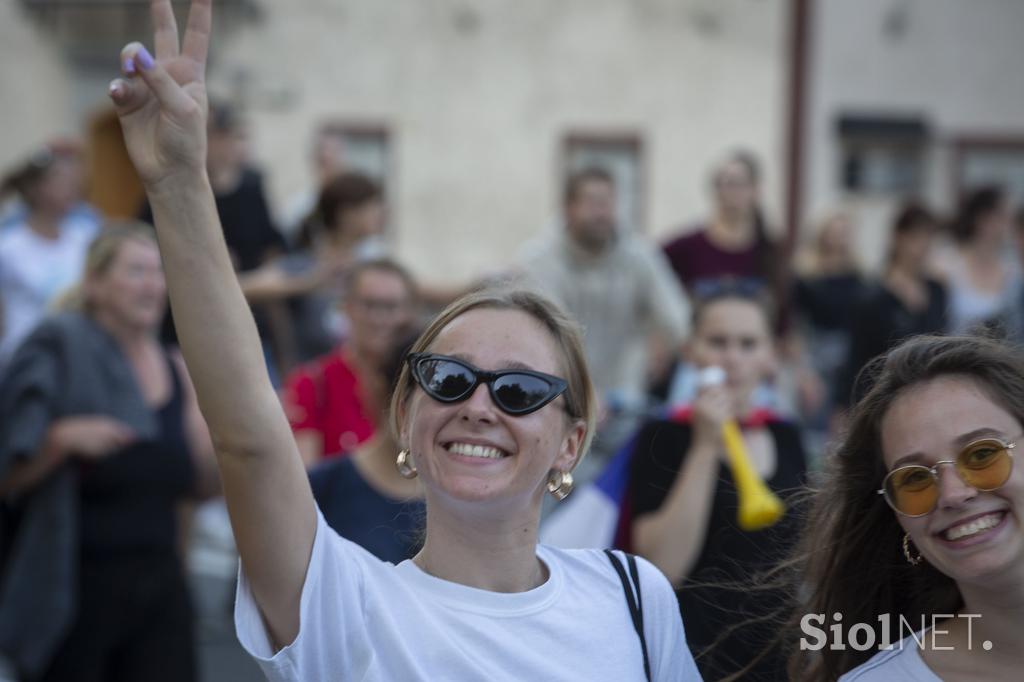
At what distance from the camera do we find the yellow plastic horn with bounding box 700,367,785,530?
471cm

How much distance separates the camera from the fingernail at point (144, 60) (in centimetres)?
254

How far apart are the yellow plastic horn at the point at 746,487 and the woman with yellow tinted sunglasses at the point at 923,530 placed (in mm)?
1308

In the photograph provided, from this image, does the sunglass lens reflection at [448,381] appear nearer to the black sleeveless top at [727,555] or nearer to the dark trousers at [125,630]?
the black sleeveless top at [727,555]

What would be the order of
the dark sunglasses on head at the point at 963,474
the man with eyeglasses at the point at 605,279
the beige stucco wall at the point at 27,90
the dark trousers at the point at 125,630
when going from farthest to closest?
1. the beige stucco wall at the point at 27,90
2. the man with eyeglasses at the point at 605,279
3. the dark trousers at the point at 125,630
4. the dark sunglasses on head at the point at 963,474

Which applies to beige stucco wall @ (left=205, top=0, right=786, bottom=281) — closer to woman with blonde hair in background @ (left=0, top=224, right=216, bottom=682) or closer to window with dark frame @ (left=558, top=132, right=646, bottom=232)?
window with dark frame @ (left=558, top=132, right=646, bottom=232)

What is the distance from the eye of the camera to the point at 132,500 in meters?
5.73

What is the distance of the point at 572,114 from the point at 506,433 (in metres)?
14.8

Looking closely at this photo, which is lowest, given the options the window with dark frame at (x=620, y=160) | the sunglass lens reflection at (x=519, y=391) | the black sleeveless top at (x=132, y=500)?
the black sleeveless top at (x=132, y=500)

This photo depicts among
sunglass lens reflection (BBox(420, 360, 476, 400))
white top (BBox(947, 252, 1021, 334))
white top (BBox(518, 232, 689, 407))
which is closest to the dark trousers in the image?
sunglass lens reflection (BBox(420, 360, 476, 400))

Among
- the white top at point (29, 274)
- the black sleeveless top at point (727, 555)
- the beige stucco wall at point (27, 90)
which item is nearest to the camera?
the black sleeveless top at point (727, 555)

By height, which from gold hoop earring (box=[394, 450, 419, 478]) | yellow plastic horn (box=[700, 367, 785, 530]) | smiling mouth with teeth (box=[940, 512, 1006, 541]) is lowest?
yellow plastic horn (box=[700, 367, 785, 530])

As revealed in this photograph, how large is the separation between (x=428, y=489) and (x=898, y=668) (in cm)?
96

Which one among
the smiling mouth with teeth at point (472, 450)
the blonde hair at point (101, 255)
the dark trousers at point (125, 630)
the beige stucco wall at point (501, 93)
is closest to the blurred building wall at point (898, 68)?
the beige stucco wall at point (501, 93)

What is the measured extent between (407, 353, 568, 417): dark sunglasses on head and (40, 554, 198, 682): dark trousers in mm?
3116
